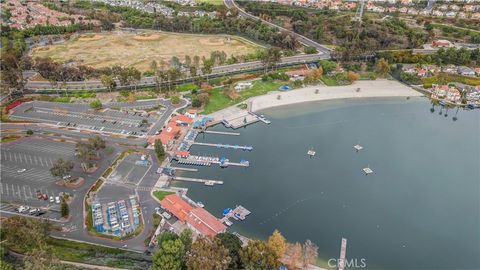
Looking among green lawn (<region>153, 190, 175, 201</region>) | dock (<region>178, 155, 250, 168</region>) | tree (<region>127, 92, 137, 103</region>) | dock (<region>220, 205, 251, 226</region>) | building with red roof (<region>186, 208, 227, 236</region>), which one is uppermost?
tree (<region>127, 92, 137, 103</region>)

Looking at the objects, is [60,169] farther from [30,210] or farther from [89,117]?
[89,117]

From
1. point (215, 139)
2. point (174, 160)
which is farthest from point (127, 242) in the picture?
point (215, 139)

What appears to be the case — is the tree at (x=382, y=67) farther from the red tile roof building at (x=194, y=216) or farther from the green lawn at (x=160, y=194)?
the green lawn at (x=160, y=194)

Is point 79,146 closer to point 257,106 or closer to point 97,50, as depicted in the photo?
point 257,106

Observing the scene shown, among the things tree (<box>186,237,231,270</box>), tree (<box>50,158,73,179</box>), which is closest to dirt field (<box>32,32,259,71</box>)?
tree (<box>50,158,73,179</box>)

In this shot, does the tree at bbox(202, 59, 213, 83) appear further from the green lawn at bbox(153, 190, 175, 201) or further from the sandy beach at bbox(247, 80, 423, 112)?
the green lawn at bbox(153, 190, 175, 201)

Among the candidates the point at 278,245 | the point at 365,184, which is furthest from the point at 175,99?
the point at 278,245
